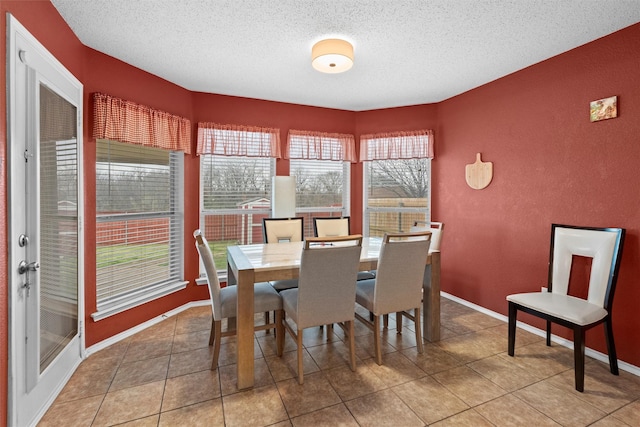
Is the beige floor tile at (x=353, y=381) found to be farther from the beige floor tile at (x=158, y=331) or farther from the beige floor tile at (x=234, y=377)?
the beige floor tile at (x=158, y=331)

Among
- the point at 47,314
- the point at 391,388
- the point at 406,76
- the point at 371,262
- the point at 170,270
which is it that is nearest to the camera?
the point at 47,314

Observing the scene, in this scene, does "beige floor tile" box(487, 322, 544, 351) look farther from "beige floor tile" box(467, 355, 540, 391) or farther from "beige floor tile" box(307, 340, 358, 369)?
"beige floor tile" box(307, 340, 358, 369)

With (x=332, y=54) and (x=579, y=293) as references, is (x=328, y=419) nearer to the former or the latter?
(x=579, y=293)

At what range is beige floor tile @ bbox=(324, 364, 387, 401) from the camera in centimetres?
198

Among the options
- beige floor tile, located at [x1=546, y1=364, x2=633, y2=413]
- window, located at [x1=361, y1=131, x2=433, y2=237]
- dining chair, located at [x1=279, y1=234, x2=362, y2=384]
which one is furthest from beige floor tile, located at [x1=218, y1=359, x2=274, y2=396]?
window, located at [x1=361, y1=131, x2=433, y2=237]

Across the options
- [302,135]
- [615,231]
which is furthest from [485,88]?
[302,135]

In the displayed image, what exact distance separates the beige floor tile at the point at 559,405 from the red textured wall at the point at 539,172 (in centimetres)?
76

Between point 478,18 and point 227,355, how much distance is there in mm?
3077

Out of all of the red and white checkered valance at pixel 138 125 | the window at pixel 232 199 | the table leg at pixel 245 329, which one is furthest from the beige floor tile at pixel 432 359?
the red and white checkered valance at pixel 138 125

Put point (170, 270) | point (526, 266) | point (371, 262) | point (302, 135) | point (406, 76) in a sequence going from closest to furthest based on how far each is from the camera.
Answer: point (371, 262)
point (526, 266)
point (406, 76)
point (170, 270)
point (302, 135)

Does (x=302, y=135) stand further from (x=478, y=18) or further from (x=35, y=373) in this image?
(x=35, y=373)

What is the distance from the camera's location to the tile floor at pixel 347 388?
1750 millimetres

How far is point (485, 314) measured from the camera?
3.30 metres

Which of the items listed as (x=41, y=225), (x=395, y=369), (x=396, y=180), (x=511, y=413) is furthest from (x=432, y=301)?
(x=41, y=225)
